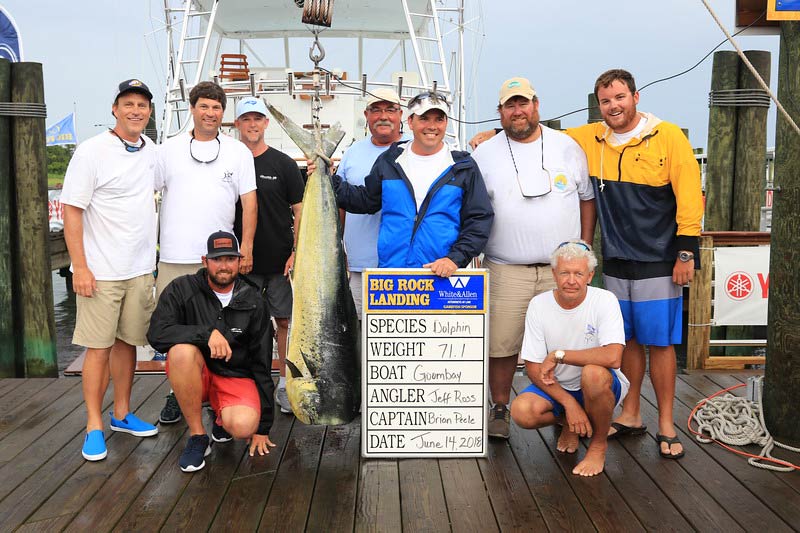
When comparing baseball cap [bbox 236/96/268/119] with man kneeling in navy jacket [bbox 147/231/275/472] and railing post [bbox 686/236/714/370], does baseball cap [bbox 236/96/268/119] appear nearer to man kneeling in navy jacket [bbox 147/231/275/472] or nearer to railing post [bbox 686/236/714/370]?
man kneeling in navy jacket [bbox 147/231/275/472]

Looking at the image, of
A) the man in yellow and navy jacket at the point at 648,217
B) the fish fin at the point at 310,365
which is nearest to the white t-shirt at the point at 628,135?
the man in yellow and navy jacket at the point at 648,217

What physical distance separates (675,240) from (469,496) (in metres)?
1.44

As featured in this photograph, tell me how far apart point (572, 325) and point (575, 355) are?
5.2 inches

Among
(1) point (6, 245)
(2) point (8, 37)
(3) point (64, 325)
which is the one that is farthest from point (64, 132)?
(1) point (6, 245)

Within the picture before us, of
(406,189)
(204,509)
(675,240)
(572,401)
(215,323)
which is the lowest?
(204,509)

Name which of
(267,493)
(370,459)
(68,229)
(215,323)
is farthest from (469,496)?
(68,229)

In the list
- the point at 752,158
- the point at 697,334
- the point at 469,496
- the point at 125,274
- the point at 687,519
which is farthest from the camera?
the point at 752,158

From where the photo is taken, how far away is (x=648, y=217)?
133 inches

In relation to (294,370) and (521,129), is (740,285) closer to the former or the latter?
(521,129)

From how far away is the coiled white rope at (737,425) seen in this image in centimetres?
330

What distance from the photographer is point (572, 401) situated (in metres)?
3.13

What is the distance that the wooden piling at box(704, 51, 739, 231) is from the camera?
523 cm

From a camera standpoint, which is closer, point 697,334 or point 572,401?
point 572,401

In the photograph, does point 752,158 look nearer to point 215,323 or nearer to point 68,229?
point 215,323
